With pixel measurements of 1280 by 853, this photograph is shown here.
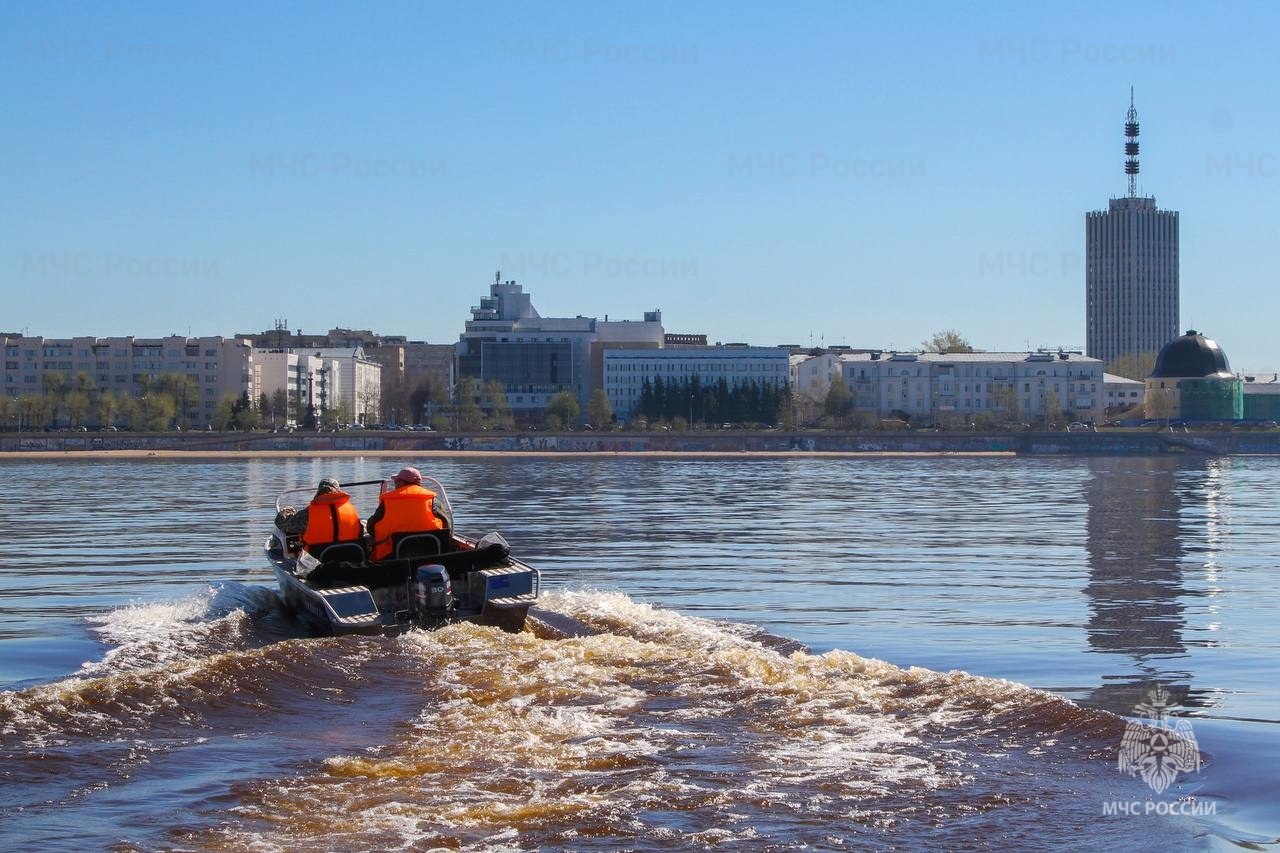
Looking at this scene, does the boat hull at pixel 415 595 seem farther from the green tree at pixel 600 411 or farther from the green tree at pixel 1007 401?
the green tree at pixel 1007 401

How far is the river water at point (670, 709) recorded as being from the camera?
10.5 meters

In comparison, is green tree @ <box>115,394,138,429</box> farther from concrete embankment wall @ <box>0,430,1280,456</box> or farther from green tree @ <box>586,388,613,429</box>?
green tree @ <box>586,388,613,429</box>

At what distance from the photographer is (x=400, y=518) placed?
20047 millimetres

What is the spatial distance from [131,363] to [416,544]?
172780mm

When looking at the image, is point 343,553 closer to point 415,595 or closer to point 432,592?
point 415,595

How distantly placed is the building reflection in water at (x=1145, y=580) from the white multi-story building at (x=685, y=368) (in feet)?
400

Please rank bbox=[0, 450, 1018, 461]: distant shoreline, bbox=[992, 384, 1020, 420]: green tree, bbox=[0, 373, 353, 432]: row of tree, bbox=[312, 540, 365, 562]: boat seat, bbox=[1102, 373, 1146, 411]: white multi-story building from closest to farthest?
bbox=[312, 540, 365, 562]: boat seat → bbox=[0, 450, 1018, 461]: distant shoreline → bbox=[0, 373, 353, 432]: row of tree → bbox=[992, 384, 1020, 420]: green tree → bbox=[1102, 373, 1146, 411]: white multi-story building

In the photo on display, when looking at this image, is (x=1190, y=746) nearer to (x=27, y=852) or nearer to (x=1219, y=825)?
(x=1219, y=825)

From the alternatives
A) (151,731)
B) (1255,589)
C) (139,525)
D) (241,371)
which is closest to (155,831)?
(151,731)

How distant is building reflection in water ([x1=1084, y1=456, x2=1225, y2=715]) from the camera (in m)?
16.3

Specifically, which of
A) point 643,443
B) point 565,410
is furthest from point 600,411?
point 643,443

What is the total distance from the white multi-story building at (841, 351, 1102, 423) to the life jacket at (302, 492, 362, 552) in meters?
159

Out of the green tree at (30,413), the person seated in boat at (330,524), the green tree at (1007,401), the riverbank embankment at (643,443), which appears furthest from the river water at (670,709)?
the green tree at (1007,401)

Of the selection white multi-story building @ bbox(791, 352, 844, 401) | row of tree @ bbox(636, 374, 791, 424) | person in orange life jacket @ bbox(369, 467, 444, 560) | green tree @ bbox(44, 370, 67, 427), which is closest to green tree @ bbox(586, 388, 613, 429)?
row of tree @ bbox(636, 374, 791, 424)
